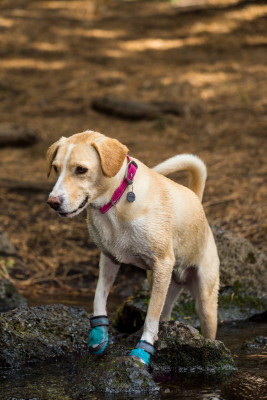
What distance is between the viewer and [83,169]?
4.16 metres

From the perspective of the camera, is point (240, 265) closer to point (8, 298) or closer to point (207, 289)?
point (207, 289)

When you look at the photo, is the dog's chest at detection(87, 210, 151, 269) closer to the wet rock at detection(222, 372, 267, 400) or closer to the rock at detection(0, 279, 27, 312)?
the wet rock at detection(222, 372, 267, 400)

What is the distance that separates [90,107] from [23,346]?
7900 mm

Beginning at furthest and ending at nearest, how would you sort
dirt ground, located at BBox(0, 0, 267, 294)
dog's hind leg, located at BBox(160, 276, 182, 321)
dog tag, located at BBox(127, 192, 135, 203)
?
dirt ground, located at BBox(0, 0, 267, 294)
dog's hind leg, located at BBox(160, 276, 182, 321)
dog tag, located at BBox(127, 192, 135, 203)

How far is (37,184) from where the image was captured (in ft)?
30.5

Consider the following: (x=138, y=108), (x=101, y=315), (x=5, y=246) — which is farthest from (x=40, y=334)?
(x=138, y=108)

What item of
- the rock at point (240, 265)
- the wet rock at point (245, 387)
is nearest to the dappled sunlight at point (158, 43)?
the rock at point (240, 265)

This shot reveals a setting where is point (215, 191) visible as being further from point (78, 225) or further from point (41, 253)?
point (41, 253)

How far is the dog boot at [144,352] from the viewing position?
4410 millimetres

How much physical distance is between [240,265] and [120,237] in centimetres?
223

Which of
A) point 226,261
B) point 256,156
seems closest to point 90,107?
point 256,156

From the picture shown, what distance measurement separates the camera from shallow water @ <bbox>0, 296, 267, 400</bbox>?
4.10 meters

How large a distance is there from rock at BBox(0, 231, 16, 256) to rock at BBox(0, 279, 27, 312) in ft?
4.16

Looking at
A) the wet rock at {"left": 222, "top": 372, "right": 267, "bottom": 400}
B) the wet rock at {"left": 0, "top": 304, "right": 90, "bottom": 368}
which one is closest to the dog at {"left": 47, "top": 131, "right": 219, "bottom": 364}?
the wet rock at {"left": 0, "top": 304, "right": 90, "bottom": 368}
